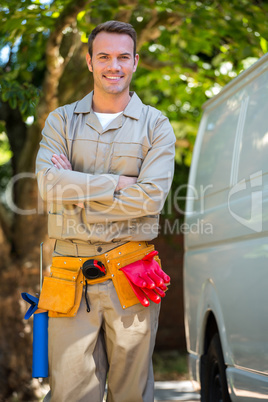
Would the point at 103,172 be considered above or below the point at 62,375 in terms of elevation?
above

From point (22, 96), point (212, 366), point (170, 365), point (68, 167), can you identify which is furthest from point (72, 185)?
point (170, 365)

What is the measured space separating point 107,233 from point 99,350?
621mm

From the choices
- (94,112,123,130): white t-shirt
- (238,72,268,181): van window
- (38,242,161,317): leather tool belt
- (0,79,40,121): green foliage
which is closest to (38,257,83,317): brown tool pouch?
(38,242,161,317): leather tool belt

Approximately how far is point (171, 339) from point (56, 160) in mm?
8168

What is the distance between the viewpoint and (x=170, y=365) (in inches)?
389

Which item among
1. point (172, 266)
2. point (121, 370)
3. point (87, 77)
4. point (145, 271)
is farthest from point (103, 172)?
point (172, 266)

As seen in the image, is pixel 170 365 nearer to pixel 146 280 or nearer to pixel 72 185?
pixel 146 280

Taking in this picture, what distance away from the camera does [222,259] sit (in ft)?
13.4

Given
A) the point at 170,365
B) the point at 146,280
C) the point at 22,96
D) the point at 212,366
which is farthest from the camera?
the point at 170,365

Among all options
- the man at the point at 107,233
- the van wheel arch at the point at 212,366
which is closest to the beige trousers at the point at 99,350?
the man at the point at 107,233

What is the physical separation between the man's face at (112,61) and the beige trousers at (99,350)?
1.05m

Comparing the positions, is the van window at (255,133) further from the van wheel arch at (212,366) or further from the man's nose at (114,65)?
the van wheel arch at (212,366)

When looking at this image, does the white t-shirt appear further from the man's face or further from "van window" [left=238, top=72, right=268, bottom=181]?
"van window" [left=238, top=72, right=268, bottom=181]

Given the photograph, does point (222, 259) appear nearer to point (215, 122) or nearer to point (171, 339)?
point (215, 122)
